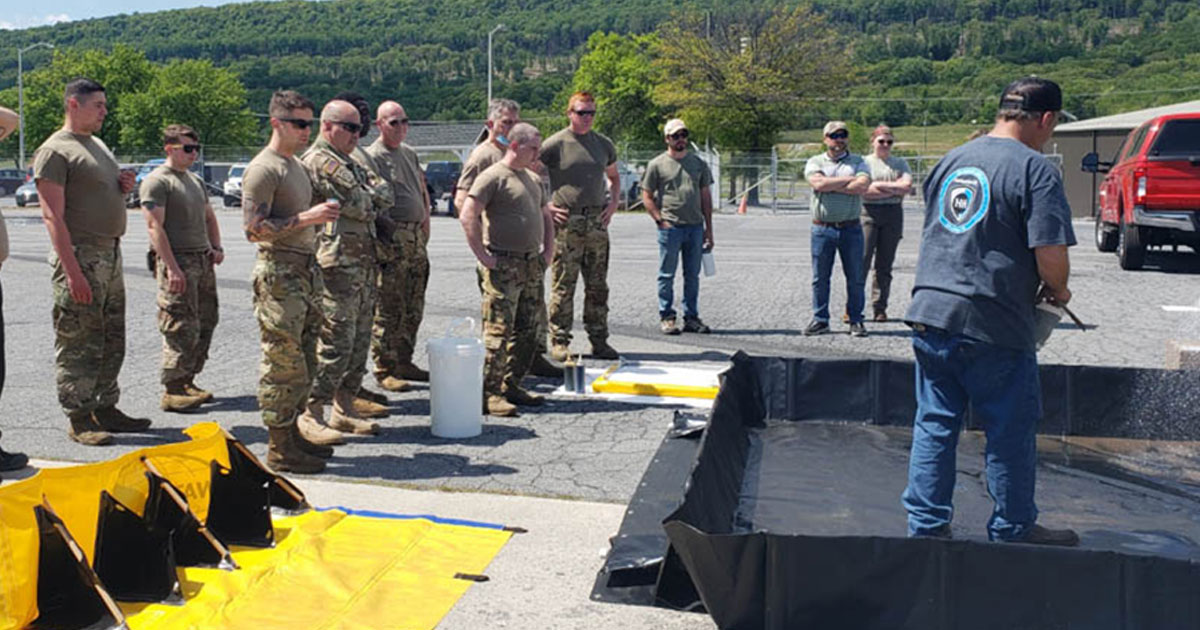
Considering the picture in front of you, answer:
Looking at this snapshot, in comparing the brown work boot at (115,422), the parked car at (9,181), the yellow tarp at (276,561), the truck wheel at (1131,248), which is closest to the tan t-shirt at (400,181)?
the brown work boot at (115,422)

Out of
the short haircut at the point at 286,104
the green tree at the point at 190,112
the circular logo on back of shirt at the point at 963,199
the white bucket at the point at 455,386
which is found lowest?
the white bucket at the point at 455,386

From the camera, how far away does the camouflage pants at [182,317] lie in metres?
7.68

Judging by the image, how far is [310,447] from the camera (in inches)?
248

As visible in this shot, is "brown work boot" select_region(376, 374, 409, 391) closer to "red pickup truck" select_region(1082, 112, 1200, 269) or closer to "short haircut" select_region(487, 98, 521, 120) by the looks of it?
"short haircut" select_region(487, 98, 521, 120)

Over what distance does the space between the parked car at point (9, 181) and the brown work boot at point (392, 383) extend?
5242 cm

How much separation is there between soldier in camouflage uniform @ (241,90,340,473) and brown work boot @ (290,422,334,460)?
0.21 feet

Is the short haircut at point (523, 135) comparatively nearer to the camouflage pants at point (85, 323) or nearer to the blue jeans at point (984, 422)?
the camouflage pants at point (85, 323)

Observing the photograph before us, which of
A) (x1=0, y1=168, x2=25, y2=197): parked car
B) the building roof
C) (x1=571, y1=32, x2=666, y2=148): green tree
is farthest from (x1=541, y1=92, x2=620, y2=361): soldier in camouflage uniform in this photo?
(x1=0, y1=168, x2=25, y2=197): parked car

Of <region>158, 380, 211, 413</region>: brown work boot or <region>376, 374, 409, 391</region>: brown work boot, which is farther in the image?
<region>376, 374, 409, 391</region>: brown work boot

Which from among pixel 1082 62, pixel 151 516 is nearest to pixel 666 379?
pixel 151 516

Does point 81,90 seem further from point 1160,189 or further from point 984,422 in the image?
point 1160,189

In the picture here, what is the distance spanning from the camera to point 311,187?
6.44 meters

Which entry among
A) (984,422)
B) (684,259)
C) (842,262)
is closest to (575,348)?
(684,259)

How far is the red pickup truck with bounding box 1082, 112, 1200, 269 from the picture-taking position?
15.6m
